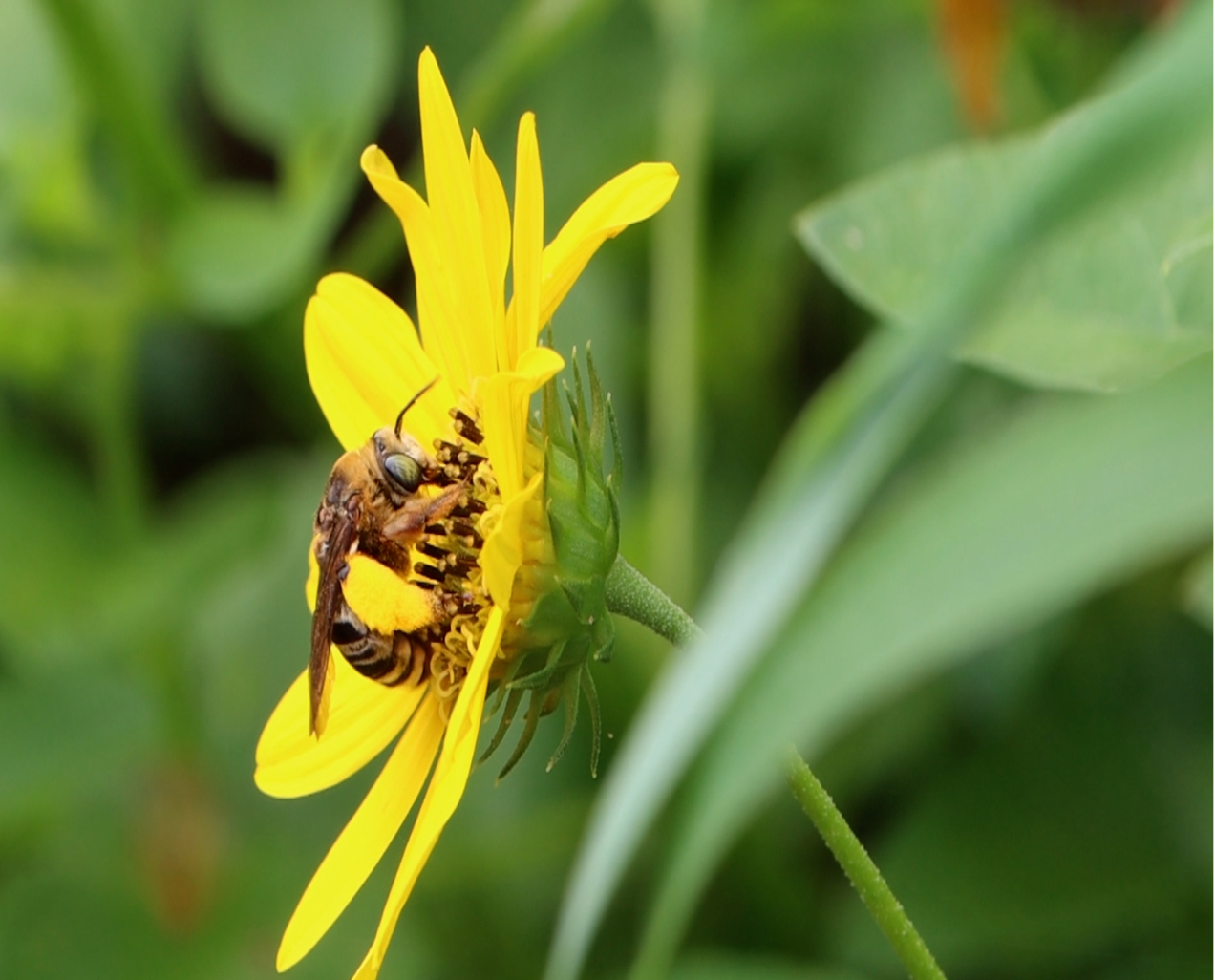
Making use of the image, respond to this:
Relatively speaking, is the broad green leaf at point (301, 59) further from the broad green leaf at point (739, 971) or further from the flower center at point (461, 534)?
the broad green leaf at point (739, 971)

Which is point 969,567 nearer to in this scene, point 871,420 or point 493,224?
point 871,420

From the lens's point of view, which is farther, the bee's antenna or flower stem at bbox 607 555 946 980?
the bee's antenna

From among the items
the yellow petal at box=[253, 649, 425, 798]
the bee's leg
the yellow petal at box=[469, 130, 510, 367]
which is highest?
the yellow petal at box=[469, 130, 510, 367]

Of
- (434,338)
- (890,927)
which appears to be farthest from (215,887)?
(890,927)

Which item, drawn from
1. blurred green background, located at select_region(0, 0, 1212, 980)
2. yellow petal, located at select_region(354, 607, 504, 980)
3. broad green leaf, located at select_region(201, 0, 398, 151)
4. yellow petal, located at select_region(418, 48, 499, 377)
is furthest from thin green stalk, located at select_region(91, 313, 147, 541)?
yellow petal, located at select_region(354, 607, 504, 980)

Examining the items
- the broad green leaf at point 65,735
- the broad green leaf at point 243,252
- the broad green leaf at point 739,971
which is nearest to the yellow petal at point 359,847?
the broad green leaf at point 739,971

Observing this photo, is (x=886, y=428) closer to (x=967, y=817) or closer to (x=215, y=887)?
(x=967, y=817)

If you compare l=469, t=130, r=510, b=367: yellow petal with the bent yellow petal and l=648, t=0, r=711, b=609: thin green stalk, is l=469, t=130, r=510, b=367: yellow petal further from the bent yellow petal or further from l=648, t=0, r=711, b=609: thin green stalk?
l=648, t=0, r=711, b=609: thin green stalk
